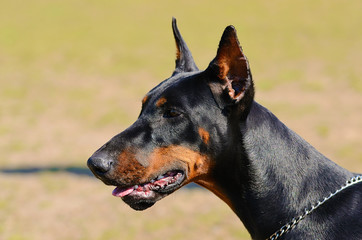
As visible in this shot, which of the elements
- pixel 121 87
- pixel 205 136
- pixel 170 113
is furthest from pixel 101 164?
pixel 121 87

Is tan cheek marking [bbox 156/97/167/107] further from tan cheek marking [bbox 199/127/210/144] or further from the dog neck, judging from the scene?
the dog neck

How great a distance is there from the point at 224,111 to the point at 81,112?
11.4 m

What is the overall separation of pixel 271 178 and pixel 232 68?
0.65 m

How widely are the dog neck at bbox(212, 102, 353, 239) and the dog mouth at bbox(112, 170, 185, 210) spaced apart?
0.93ft

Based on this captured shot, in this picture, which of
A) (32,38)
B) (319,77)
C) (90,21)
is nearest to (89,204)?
(319,77)

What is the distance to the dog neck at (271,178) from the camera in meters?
3.10

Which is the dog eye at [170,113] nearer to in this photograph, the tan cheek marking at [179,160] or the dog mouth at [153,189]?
the tan cheek marking at [179,160]

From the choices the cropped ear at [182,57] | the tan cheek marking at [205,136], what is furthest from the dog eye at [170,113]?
the cropped ear at [182,57]

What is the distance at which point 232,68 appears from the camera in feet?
10.2

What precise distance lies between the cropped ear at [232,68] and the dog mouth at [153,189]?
1.83 feet

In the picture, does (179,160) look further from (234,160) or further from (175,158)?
(234,160)

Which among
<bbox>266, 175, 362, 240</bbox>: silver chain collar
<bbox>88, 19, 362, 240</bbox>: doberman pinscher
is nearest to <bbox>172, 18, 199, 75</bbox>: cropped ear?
<bbox>88, 19, 362, 240</bbox>: doberman pinscher

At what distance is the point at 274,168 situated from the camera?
3121mm

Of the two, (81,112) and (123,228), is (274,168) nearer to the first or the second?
(123,228)
